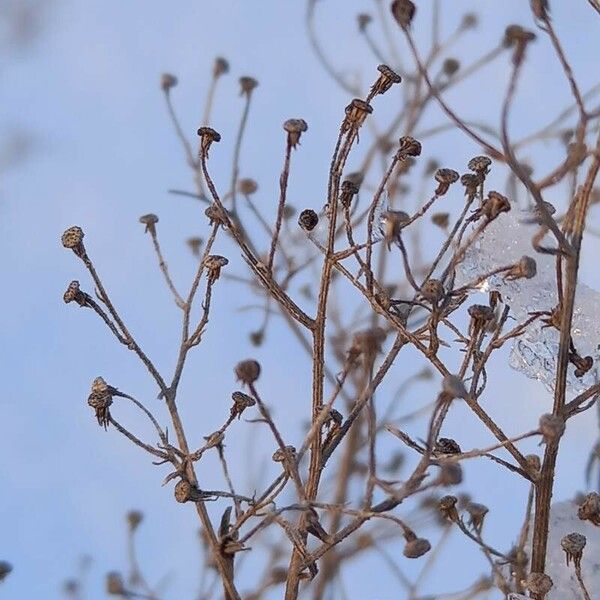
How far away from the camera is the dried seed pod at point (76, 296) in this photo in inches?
43.0

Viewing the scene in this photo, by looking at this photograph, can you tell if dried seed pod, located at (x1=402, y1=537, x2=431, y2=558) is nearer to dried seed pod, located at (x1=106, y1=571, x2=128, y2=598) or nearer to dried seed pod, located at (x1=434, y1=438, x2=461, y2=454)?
dried seed pod, located at (x1=434, y1=438, x2=461, y2=454)

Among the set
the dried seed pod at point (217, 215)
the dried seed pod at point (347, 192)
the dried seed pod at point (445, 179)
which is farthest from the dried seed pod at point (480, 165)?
the dried seed pod at point (217, 215)

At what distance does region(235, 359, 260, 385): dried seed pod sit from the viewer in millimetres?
845

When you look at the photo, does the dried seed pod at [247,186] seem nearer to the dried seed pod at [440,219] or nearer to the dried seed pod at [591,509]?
the dried seed pod at [440,219]

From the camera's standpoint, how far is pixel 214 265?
108cm

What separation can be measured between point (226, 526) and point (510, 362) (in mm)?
429

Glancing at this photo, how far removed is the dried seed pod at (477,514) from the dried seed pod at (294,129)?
17.7 inches

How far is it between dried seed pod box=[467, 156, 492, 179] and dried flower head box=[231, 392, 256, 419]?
0.34 metres

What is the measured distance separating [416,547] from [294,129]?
44cm

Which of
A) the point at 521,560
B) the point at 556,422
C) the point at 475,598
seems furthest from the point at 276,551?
the point at 556,422

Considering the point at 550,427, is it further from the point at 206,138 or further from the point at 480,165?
the point at 206,138

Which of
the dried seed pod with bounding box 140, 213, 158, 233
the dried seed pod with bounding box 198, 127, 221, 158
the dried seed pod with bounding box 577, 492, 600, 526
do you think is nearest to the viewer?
the dried seed pod with bounding box 577, 492, 600, 526

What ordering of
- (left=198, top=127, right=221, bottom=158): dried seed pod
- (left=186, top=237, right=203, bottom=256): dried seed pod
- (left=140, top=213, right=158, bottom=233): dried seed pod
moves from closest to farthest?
(left=198, top=127, right=221, bottom=158): dried seed pod
(left=140, top=213, right=158, bottom=233): dried seed pod
(left=186, top=237, right=203, bottom=256): dried seed pod

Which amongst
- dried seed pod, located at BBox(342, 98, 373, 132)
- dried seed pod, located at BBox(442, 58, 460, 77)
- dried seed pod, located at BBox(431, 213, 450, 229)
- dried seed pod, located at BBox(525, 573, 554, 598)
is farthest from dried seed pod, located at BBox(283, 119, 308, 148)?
dried seed pod, located at BBox(442, 58, 460, 77)
